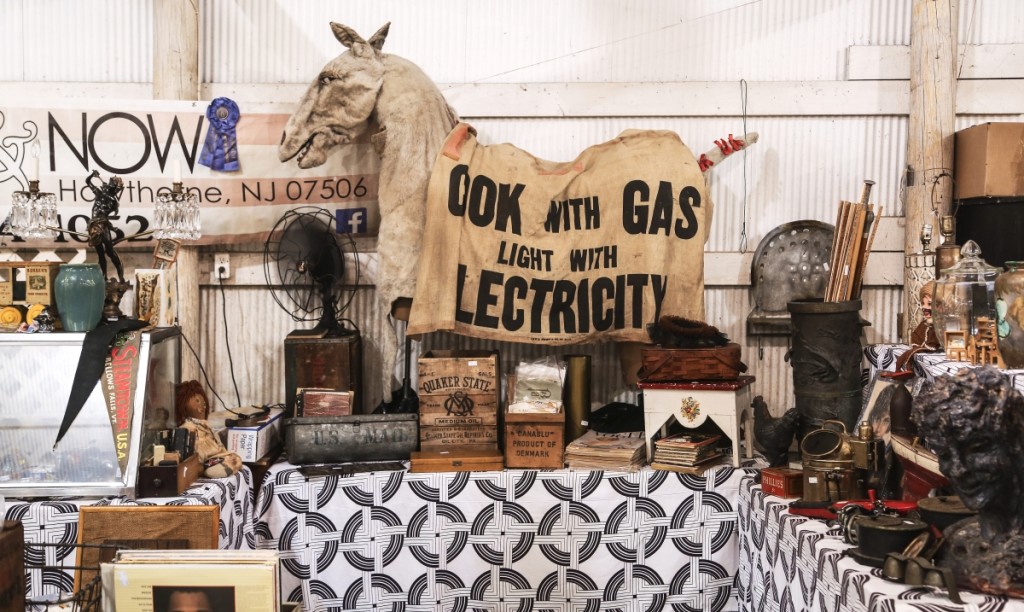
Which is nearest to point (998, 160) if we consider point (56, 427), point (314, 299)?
point (314, 299)

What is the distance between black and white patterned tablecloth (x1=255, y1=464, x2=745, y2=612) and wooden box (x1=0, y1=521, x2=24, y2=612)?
2235 mm

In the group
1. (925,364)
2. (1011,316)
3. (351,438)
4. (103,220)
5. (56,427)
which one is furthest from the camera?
(351,438)

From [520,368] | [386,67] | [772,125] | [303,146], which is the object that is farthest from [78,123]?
[772,125]

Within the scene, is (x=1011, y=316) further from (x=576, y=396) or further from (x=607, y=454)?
(x=576, y=396)

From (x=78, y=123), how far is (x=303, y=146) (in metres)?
1.35

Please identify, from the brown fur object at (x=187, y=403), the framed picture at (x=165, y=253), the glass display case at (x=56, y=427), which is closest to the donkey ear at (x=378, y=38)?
the framed picture at (x=165, y=253)

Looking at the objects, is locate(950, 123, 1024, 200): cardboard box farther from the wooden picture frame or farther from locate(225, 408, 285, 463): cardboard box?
the wooden picture frame

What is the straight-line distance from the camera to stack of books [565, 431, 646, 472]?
13.8 ft

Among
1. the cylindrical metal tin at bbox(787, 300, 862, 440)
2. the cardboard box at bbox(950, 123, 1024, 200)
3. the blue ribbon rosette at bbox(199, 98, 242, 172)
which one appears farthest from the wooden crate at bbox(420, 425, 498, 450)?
the cardboard box at bbox(950, 123, 1024, 200)

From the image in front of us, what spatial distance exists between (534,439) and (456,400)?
1.41ft

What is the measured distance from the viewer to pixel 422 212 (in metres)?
4.61

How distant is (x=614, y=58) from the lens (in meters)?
5.19

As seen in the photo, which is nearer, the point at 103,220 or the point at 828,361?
the point at 103,220

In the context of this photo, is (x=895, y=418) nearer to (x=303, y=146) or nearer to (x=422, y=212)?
(x=422, y=212)
